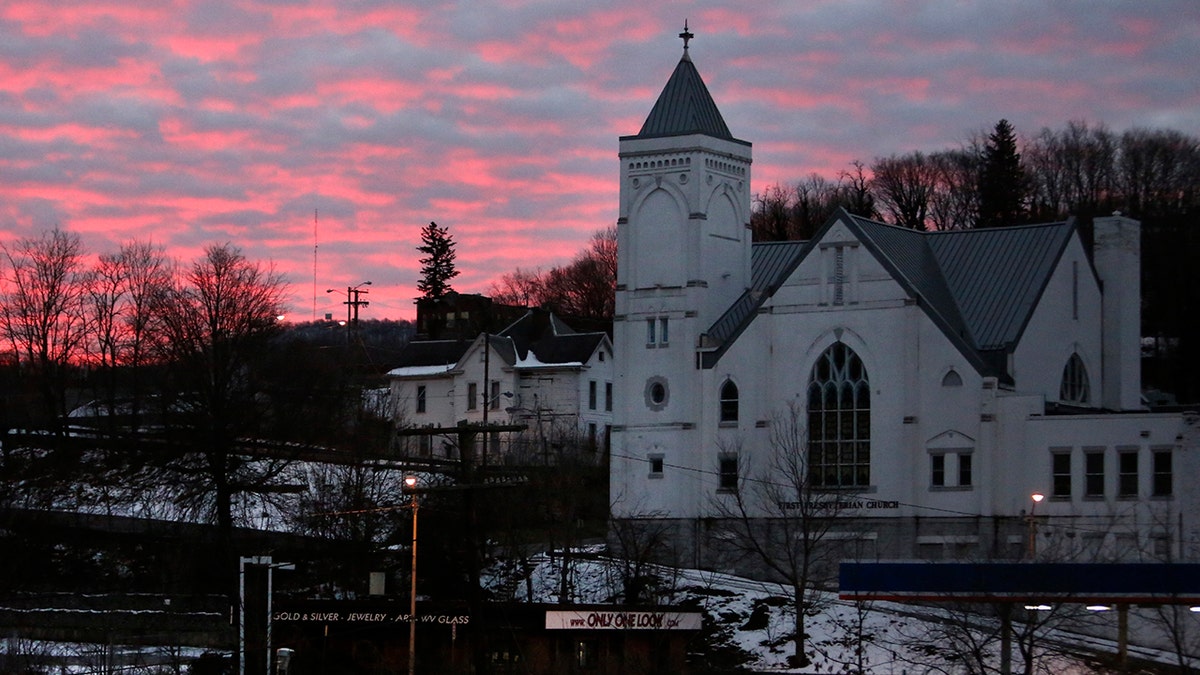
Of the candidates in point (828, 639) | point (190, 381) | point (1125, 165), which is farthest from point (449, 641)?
point (1125, 165)

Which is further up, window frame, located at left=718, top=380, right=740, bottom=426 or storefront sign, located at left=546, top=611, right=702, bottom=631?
window frame, located at left=718, top=380, right=740, bottom=426

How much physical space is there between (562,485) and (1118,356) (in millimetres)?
24614

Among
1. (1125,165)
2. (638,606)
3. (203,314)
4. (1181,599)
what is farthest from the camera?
(1125,165)

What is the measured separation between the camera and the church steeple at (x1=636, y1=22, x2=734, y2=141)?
82.1m

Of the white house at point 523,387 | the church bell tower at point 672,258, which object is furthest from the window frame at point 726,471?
the white house at point 523,387

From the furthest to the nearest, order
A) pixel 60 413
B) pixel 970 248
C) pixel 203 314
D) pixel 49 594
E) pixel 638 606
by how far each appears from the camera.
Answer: pixel 60 413
pixel 203 314
pixel 970 248
pixel 49 594
pixel 638 606

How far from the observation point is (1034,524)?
2670 inches

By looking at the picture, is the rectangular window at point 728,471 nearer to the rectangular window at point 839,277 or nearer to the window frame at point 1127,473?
the rectangular window at point 839,277

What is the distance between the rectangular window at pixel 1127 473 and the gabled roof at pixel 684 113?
22759 millimetres

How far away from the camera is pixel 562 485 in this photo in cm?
8425

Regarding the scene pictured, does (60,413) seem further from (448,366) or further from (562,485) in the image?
(562,485)

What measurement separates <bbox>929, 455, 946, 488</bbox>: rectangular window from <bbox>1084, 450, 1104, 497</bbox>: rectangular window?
18.5ft

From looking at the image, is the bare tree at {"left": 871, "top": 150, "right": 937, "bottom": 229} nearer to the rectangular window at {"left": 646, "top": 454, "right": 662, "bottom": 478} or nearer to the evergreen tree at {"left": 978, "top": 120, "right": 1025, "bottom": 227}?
the evergreen tree at {"left": 978, "top": 120, "right": 1025, "bottom": 227}

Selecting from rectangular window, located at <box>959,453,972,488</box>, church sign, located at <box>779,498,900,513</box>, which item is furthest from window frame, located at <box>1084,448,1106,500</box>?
church sign, located at <box>779,498,900,513</box>
